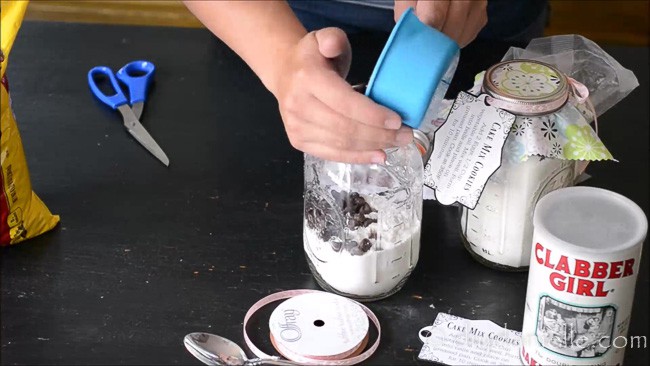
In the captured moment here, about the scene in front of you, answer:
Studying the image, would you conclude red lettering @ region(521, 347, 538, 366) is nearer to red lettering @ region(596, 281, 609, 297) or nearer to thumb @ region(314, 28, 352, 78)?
red lettering @ region(596, 281, 609, 297)

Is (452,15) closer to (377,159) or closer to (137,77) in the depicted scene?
(377,159)

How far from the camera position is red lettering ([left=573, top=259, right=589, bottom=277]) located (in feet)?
2.25

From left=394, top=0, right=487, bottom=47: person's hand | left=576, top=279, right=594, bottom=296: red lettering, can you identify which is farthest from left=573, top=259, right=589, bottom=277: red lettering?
left=394, top=0, right=487, bottom=47: person's hand

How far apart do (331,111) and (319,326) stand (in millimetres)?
184

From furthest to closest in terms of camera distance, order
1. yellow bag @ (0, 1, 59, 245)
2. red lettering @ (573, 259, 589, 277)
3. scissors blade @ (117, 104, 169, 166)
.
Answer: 1. scissors blade @ (117, 104, 169, 166)
2. yellow bag @ (0, 1, 59, 245)
3. red lettering @ (573, 259, 589, 277)

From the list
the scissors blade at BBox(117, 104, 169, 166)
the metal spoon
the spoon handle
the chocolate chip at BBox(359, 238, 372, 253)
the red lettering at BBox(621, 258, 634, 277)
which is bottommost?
the spoon handle

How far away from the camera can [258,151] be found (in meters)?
1.04

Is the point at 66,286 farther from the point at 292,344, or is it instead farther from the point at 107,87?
the point at 107,87

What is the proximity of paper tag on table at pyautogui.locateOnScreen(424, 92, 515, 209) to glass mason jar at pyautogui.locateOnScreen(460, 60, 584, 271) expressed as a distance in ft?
0.04

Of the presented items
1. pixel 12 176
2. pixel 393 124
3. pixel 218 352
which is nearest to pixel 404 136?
pixel 393 124

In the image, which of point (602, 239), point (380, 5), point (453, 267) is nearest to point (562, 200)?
point (602, 239)

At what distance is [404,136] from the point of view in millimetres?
766

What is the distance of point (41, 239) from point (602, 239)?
528mm

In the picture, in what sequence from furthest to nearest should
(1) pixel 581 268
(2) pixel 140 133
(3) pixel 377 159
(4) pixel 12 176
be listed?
1. (2) pixel 140 133
2. (4) pixel 12 176
3. (3) pixel 377 159
4. (1) pixel 581 268
